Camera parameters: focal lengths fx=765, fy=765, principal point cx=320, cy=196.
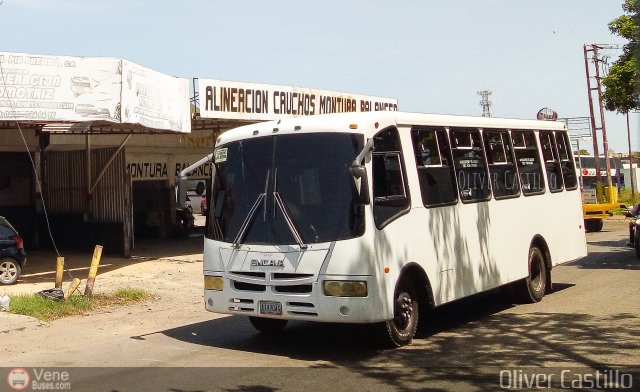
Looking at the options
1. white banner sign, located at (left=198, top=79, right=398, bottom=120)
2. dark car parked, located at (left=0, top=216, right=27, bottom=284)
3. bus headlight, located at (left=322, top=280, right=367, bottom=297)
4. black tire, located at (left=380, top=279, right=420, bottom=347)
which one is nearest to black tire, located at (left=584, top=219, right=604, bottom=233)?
white banner sign, located at (left=198, top=79, right=398, bottom=120)

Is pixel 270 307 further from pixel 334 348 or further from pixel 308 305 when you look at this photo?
pixel 334 348

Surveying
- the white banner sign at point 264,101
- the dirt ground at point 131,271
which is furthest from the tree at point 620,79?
the dirt ground at point 131,271

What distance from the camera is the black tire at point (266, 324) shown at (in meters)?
10.4

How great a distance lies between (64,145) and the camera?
2248 centimetres

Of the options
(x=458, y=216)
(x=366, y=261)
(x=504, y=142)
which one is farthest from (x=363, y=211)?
(x=504, y=142)

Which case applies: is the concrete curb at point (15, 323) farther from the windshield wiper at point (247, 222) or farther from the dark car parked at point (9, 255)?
the windshield wiper at point (247, 222)

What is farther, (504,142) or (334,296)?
(504,142)

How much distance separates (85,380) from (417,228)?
4.27 m

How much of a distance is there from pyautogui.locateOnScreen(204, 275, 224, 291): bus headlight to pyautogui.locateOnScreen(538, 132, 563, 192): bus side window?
261 inches

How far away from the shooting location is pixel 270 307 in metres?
8.99

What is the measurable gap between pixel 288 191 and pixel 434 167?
224 cm

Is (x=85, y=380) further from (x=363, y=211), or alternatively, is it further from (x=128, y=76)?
(x=128, y=76)

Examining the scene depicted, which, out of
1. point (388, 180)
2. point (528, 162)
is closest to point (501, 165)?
point (528, 162)

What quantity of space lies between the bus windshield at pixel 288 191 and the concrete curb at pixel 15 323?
153 inches
